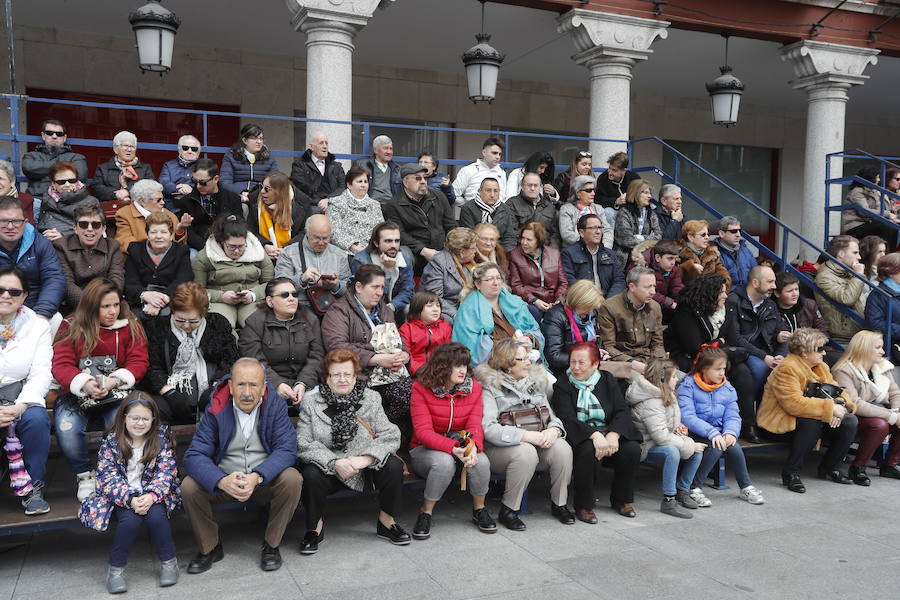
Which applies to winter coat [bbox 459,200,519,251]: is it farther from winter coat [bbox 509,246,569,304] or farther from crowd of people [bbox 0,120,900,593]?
winter coat [bbox 509,246,569,304]

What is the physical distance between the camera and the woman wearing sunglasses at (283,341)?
18.4 feet

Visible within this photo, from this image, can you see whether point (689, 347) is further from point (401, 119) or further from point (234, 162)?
point (401, 119)

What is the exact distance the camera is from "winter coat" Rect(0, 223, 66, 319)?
5.58 meters

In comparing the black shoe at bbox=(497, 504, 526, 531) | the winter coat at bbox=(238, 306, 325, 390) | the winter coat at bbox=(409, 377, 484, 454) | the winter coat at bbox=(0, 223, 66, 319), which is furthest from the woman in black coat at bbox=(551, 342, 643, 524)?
the winter coat at bbox=(0, 223, 66, 319)

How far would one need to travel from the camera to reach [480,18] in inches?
432

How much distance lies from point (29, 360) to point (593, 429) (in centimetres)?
383

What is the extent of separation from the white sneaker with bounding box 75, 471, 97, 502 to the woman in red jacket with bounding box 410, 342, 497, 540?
2.02 m

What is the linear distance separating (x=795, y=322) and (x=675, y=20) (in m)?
5.31

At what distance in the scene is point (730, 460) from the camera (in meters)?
6.30

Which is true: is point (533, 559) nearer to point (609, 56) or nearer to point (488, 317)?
point (488, 317)

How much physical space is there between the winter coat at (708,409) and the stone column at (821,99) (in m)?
7.07

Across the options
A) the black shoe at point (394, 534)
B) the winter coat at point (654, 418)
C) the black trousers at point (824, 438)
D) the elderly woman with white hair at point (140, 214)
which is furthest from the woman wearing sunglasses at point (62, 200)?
the black trousers at point (824, 438)

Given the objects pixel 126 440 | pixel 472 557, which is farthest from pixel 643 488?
pixel 126 440

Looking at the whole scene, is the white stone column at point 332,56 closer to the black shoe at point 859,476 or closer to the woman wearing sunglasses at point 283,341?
the woman wearing sunglasses at point 283,341
